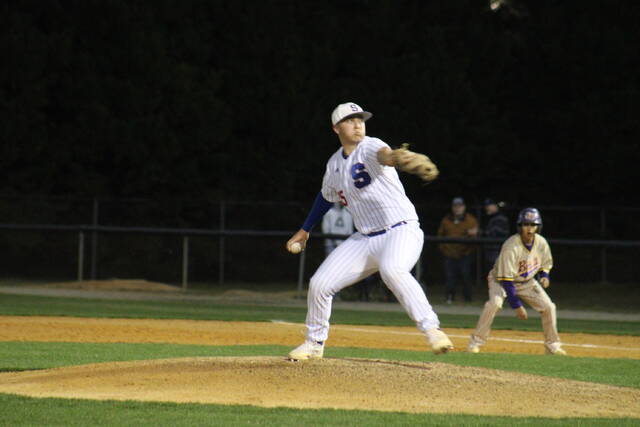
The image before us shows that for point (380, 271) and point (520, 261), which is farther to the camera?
point (520, 261)

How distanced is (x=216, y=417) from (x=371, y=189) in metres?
2.15

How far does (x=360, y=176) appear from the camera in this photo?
7.95 m

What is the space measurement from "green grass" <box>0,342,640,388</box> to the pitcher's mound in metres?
1.41

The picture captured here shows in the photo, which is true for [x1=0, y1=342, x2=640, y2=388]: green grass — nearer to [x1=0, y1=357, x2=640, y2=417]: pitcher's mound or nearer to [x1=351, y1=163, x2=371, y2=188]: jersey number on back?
[x1=0, y1=357, x2=640, y2=417]: pitcher's mound

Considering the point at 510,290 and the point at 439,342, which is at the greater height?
the point at 510,290

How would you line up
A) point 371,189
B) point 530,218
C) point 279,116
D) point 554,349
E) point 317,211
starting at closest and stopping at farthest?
point 371,189
point 317,211
point 530,218
point 554,349
point 279,116

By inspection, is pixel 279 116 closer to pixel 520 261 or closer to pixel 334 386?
pixel 520 261

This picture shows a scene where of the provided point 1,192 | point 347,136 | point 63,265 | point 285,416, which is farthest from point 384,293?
point 285,416

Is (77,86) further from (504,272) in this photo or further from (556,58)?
(504,272)

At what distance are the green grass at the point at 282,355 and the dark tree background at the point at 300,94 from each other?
47.2 ft

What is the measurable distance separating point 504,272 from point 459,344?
1882mm

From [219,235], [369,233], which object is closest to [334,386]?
[369,233]

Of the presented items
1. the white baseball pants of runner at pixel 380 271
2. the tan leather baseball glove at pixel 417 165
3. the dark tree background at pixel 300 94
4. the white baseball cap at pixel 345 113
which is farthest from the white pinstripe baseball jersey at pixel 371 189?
the dark tree background at pixel 300 94

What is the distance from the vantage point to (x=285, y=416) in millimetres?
6711
